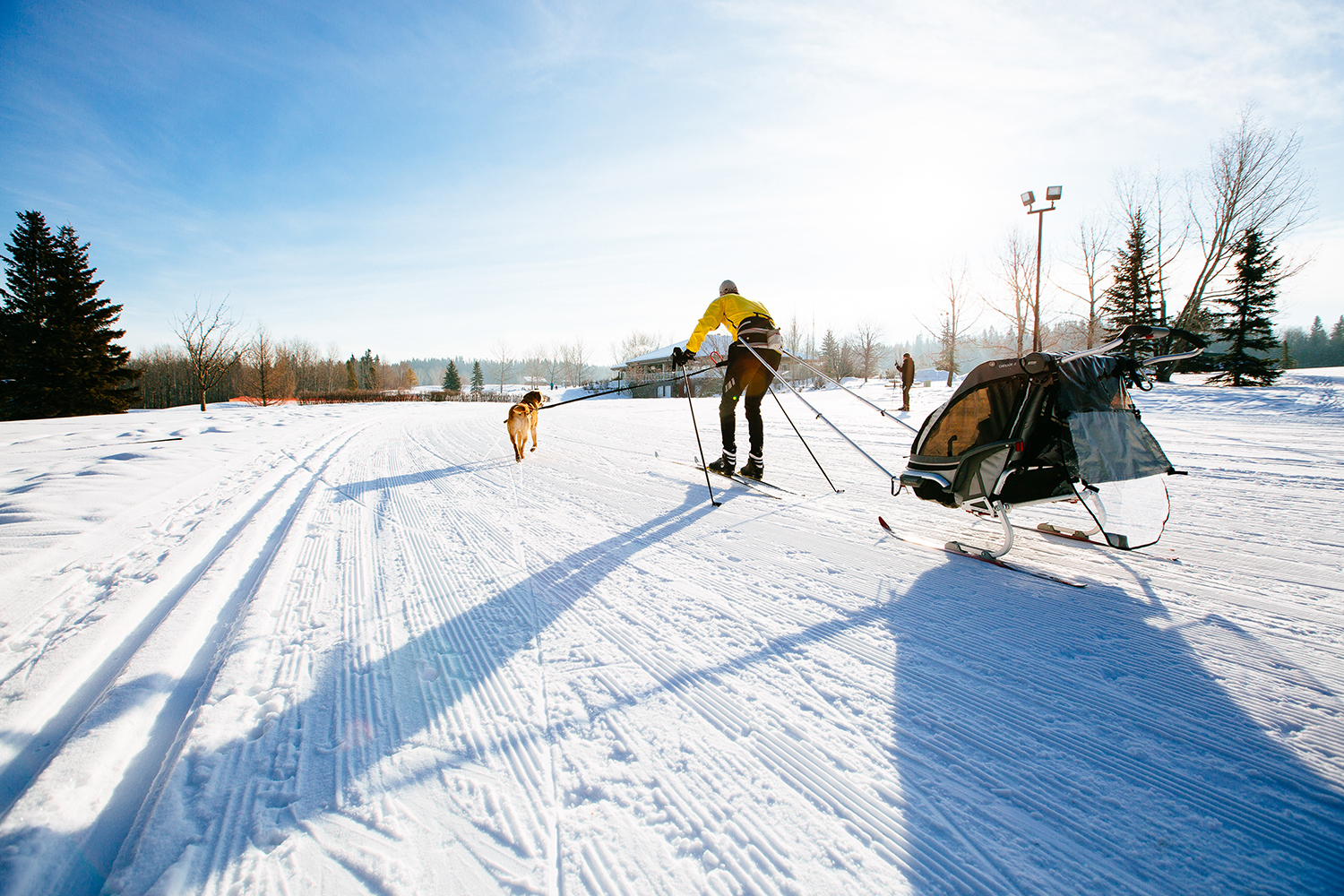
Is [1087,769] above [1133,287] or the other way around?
the other way around

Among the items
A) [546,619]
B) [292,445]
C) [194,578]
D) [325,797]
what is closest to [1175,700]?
[546,619]

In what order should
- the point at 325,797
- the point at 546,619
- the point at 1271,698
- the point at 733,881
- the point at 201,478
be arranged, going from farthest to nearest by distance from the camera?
the point at 201,478 < the point at 546,619 < the point at 1271,698 < the point at 325,797 < the point at 733,881

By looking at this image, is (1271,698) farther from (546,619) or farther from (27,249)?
(27,249)

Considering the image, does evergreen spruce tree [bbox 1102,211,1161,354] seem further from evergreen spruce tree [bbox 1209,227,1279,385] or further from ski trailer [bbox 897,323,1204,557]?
ski trailer [bbox 897,323,1204,557]

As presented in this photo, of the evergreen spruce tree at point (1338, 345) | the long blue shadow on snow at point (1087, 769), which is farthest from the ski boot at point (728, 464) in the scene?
the evergreen spruce tree at point (1338, 345)

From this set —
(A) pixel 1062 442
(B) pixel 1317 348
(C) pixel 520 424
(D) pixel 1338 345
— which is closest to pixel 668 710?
(A) pixel 1062 442

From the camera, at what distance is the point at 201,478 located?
549 centimetres

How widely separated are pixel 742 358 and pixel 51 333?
127 feet

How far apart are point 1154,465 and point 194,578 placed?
5.36 meters

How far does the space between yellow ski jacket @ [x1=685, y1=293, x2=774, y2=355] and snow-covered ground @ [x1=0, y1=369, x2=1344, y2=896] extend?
211cm

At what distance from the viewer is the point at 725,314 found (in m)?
5.06

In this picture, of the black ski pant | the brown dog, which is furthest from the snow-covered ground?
the brown dog

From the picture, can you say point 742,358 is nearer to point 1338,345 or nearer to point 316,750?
point 316,750

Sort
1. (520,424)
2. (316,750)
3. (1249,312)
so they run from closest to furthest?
(316,750)
(520,424)
(1249,312)
